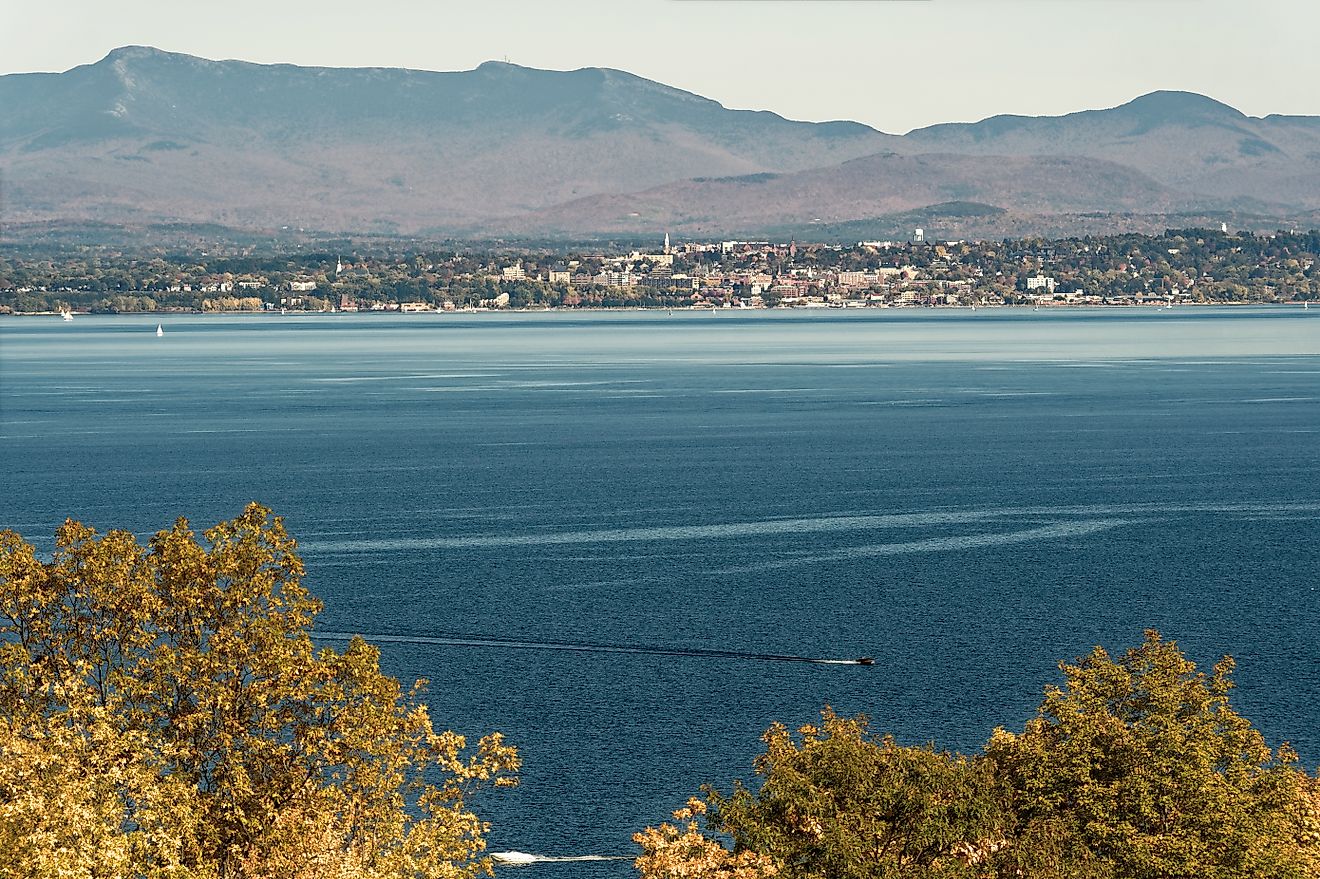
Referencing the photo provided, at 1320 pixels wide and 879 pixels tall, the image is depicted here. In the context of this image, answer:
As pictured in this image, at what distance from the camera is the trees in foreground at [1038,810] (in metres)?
31.5

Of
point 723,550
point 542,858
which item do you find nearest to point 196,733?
point 542,858

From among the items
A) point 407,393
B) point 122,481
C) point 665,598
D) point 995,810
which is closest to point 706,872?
point 995,810

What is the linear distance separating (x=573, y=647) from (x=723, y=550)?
2235cm

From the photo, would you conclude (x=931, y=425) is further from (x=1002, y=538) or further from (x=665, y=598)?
(x=665, y=598)

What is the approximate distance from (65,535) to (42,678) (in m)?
2.77

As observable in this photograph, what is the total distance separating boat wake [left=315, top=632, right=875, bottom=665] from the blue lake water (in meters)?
0.44

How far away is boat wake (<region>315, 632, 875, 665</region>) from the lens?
66938 mm

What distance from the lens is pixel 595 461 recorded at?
127 meters

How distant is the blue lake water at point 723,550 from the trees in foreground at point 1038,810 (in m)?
12.1

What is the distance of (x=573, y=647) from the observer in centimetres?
6806

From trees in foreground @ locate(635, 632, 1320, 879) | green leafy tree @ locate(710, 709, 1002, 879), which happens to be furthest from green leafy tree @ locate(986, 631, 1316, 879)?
green leafy tree @ locate(710, 709, 1002, 879)

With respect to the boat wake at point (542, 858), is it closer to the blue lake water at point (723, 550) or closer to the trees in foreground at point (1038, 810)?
the blue lake water at point (723, 550)

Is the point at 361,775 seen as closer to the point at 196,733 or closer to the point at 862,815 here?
the point at 196,733

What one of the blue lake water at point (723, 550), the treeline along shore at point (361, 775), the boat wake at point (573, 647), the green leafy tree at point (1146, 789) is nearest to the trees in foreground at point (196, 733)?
the treeline along shore at point (361, 775)
